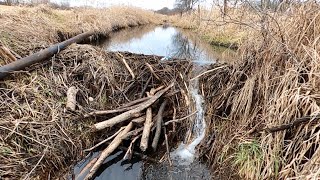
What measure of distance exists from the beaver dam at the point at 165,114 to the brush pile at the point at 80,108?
2 centimetres

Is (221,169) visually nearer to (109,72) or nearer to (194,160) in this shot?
(194,160)

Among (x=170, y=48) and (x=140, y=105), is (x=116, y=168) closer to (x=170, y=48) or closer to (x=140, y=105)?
(x=140, y=105)

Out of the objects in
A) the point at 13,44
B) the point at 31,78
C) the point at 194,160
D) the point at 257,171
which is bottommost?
the point at 194,160

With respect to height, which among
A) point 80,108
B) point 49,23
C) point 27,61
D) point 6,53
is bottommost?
point 80,108

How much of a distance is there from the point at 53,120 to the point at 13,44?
8.03ft

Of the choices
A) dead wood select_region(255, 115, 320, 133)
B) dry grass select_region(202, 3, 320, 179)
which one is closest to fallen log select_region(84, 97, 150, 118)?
dry grass select_region(202, 3, 320, 179)

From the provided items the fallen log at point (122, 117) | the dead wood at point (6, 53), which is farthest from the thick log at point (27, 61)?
the fallen log at point (122, 117)

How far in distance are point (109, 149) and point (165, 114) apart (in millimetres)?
1356

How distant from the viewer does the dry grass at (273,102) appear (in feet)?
11.0

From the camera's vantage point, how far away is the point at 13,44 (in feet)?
18.6

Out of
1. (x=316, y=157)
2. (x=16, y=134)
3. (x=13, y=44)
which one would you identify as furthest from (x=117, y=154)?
(x=13, y=44)

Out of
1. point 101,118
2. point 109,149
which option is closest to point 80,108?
point 101,118

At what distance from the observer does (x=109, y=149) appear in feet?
13.3

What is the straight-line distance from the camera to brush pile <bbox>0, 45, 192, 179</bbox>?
369 centimetres
